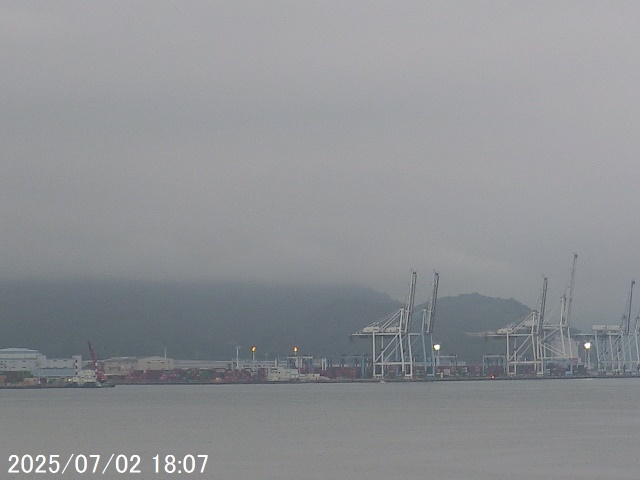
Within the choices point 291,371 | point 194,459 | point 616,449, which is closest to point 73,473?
point 194,459

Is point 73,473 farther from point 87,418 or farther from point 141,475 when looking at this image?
point 87,418

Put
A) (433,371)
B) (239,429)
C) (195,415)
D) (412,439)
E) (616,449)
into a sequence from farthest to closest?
(433,371)
(195,415)
(239,429)
(412,439)
(616,449)

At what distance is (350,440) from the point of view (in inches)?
2106

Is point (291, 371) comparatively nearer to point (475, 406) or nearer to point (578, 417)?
point (475, 406)

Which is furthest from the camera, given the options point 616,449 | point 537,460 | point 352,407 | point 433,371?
point 433,371

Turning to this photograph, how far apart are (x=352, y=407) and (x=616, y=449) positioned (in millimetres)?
41699

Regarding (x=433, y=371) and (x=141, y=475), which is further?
(x=433, y=371)

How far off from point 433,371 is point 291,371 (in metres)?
22.7

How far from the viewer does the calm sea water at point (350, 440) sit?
40438 millimetres

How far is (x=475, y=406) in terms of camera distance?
8900 centimetres

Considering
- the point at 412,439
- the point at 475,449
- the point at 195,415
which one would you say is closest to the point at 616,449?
the point at 475,449

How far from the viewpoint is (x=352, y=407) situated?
8831 cm

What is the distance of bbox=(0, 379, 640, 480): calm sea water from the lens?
4044 centimetres

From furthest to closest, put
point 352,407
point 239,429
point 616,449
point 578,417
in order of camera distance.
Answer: point 352,407
point 578,417
point 239,429
point 616,449
